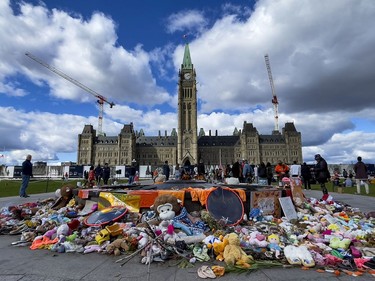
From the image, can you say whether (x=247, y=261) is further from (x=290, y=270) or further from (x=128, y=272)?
(x=128, y=272)

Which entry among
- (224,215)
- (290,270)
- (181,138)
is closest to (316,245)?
(290,270)

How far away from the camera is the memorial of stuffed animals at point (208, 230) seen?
477 cm

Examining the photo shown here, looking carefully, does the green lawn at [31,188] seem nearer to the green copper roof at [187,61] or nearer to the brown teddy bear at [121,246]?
the brown teddy bear at [121,246]

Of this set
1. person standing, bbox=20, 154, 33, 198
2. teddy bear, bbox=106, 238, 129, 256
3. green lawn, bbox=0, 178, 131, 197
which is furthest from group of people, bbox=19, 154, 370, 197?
teddy bear, bbox=106, 238, 129, 256

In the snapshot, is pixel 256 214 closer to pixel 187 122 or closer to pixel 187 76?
pixel 187 122

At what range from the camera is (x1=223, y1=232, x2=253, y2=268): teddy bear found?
15.0 feet

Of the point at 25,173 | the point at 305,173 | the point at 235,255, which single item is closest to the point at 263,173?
the point at 305,173

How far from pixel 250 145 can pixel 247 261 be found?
12154cm

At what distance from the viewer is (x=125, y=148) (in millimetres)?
Answer: 122625

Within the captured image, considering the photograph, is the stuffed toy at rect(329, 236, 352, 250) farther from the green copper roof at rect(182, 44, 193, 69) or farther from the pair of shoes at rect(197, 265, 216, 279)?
the green copper roof at rect(182, 44, 193, 69)

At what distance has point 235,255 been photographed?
4707 mm

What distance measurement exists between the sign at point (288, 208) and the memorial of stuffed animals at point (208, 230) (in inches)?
1.5

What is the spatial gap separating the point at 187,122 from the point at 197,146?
12.5 m

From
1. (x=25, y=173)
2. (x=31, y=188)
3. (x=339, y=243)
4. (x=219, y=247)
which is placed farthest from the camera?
(x=31, y=188)
